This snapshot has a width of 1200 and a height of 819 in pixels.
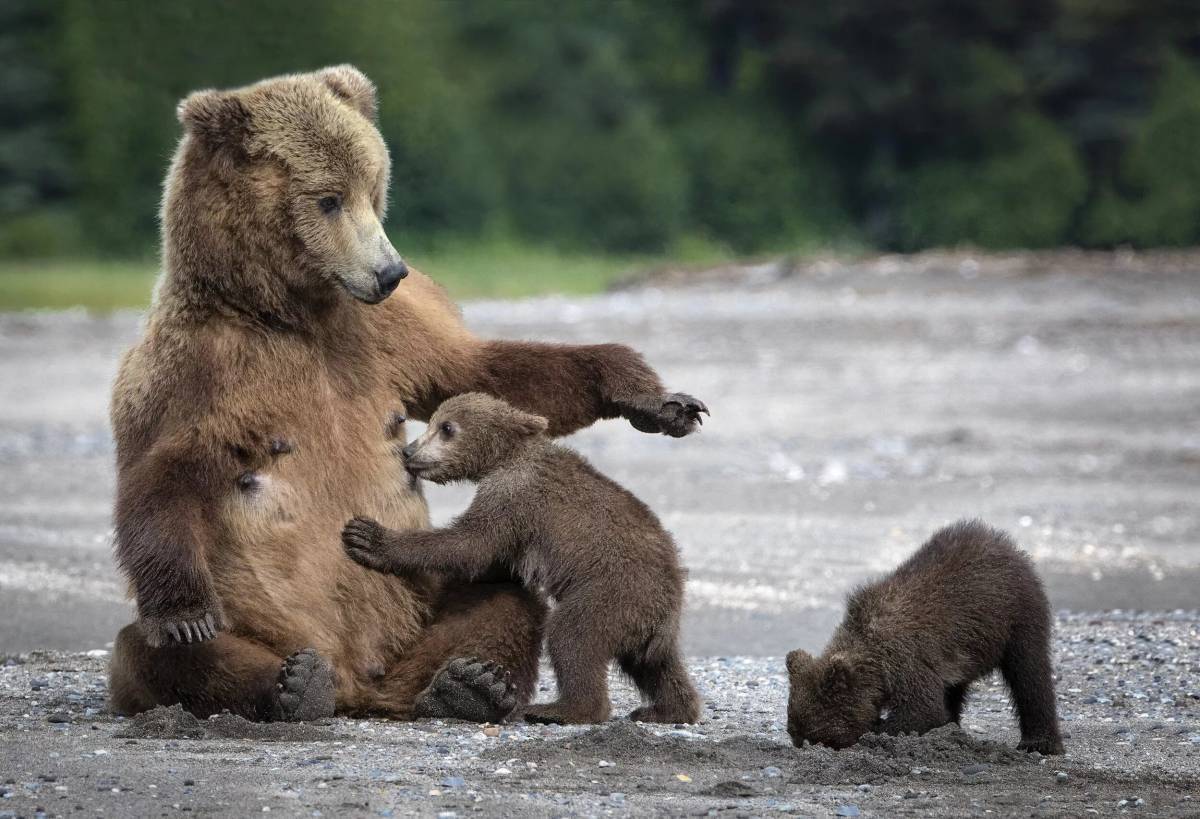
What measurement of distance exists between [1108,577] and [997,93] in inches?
974

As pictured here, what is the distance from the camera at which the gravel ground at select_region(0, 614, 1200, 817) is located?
16.6ft

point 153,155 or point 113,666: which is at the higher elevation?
point 153,155

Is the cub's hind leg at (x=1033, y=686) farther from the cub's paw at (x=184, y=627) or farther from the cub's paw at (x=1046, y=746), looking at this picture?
the cub's paw at (x=184, y=627)

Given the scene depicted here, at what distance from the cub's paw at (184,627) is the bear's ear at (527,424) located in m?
1.17

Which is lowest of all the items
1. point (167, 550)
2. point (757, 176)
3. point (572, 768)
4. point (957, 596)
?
point (572, 768)

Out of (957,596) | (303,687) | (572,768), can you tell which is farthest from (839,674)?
(303,687)

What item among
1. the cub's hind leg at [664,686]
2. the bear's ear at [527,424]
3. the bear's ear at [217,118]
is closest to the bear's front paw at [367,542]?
the bear's ear at [527,424]

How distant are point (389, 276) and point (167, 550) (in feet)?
3.54

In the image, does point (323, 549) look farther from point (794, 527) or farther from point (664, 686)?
point (794, 527)

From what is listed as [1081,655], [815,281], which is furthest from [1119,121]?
[1081,655]

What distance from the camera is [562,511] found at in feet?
20.4

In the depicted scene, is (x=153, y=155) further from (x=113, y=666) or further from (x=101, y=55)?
(x=113, y=666)

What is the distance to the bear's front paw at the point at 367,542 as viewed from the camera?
6.13 meters

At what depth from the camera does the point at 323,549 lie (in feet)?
20.3
